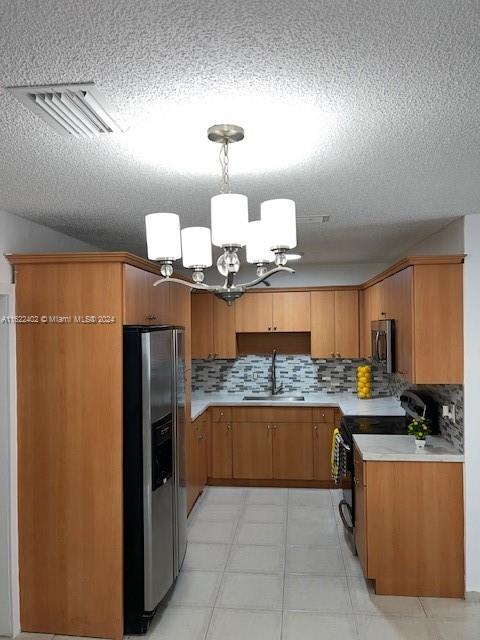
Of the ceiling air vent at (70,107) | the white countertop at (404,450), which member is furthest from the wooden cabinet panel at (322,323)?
the ceiling air vent at (70,107)

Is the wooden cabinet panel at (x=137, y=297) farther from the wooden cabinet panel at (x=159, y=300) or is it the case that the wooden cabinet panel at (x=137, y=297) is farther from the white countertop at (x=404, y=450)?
the white countertop at (x=404, y=450)

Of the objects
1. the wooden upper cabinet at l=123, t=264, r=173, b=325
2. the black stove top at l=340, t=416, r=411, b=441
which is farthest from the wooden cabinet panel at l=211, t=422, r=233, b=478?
the wooden upper cabinet at l=123, t=264, r=173, b=325

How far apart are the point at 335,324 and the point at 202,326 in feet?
5.23

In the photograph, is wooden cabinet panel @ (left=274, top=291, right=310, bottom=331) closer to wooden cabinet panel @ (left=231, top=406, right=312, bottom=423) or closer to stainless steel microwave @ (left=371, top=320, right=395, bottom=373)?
wooden cabinet panel @ (left=231, top=406, right=312, bottom=423)

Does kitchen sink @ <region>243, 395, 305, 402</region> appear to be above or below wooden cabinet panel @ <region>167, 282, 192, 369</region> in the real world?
below

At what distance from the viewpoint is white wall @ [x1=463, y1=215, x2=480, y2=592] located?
10.8ft

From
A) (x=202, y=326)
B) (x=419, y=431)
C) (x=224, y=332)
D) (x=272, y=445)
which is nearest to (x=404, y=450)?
(x=419, y=431)

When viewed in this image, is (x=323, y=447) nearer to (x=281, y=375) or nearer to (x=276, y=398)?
(x=276, y=398)

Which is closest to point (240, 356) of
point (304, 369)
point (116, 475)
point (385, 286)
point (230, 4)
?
point (304, 369)

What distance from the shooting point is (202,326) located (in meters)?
6.06

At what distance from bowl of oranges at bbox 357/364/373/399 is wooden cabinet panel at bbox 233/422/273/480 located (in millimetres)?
1151

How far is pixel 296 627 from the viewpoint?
299 centimetres

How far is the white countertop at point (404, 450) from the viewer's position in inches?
131

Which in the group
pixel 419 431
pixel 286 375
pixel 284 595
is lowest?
pixel 284 595
